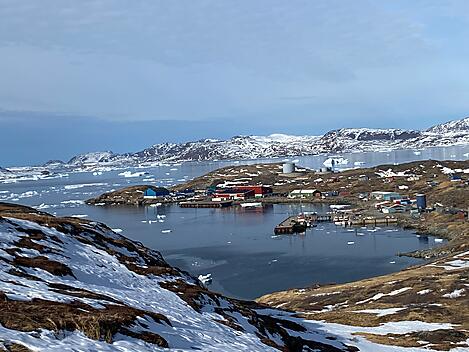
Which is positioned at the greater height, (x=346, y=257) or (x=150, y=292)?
(x=150, y=292)

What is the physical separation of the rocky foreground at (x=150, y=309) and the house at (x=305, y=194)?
101 m

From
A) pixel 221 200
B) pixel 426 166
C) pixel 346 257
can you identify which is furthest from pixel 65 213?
pixel 426 166

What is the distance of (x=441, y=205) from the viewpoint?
109m

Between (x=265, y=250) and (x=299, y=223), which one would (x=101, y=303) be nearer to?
(x=265, y=250)

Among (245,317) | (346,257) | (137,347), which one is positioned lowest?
(346,257)

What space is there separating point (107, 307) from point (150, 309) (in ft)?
7.97

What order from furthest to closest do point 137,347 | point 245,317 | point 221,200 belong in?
point 221,200
point 245,317
point 137,347

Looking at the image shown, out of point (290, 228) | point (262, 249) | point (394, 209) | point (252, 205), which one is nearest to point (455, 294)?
point (262, 249)

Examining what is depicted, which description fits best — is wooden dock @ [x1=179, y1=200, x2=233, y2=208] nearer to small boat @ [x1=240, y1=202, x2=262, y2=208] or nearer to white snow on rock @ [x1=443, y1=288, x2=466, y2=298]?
small boat @ [x1=240, y1=202, x2=262, y2=208]

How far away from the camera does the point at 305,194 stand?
145m

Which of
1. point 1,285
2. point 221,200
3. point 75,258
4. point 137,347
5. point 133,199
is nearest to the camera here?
point 137,347

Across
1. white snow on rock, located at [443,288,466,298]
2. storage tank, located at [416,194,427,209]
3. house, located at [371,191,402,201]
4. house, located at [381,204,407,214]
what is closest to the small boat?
house, located at [371,191,402,201]

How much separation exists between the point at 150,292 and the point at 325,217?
8738 cm

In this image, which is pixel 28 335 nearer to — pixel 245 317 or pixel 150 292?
pixel 150 292
